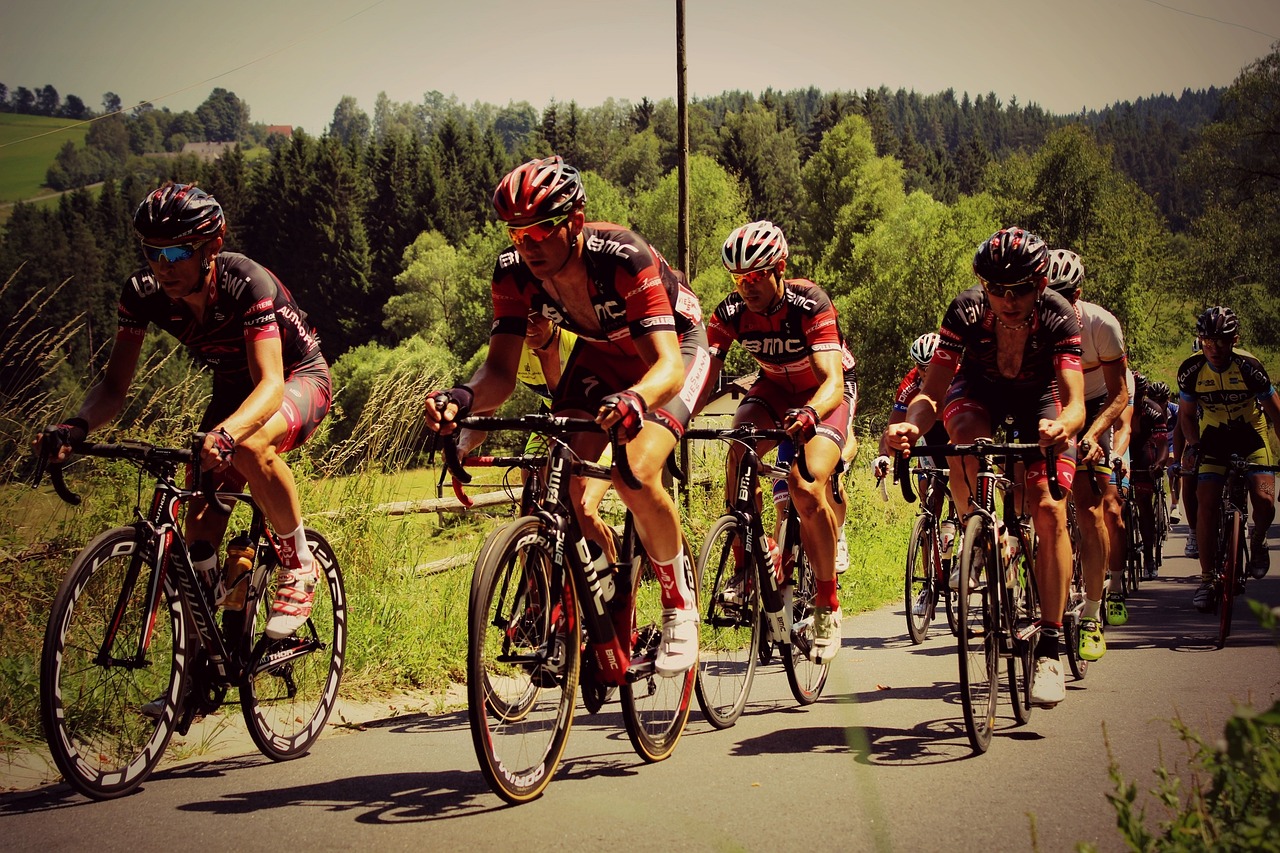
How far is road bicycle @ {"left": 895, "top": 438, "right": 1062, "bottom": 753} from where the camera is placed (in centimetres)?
540

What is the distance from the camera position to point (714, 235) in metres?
78.0

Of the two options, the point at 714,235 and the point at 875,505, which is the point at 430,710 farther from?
the point at 714,235

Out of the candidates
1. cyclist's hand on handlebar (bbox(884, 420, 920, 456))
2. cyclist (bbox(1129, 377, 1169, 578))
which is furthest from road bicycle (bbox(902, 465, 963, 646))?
cyclist (bbox(1129, 377, 1169, 578))

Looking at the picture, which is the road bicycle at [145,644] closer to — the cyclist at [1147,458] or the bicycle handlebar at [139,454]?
the bicycle handlebar at [139,454]

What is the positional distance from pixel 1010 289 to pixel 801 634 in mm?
2191

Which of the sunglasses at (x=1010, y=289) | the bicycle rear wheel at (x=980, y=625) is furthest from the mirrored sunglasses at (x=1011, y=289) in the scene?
the bicycle rear wheel at (x=980, y=625)

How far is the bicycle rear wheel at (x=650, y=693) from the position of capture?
16.4 ft

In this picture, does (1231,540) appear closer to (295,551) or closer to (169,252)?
(295,551)

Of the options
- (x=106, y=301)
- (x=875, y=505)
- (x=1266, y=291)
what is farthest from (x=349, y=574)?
(x=106, y=301)

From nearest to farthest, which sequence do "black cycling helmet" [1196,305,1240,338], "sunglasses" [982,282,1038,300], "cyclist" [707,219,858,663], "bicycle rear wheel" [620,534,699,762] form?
"bicycle rear wheel" [620,534,699,762], "sunglasses" [982,282,1038,300], "cyclist" [707,219,858,663], "black cycling helmet" [1196,305,1240,338]

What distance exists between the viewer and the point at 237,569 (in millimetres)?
5277

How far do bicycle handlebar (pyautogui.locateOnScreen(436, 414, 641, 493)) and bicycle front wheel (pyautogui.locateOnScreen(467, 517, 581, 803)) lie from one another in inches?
14.2

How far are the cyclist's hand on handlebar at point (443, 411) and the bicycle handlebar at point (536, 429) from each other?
0.04 metres

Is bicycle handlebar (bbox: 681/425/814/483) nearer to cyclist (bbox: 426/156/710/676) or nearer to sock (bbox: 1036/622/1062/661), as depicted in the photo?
cyclist (bbox: 426/156/710/676)
